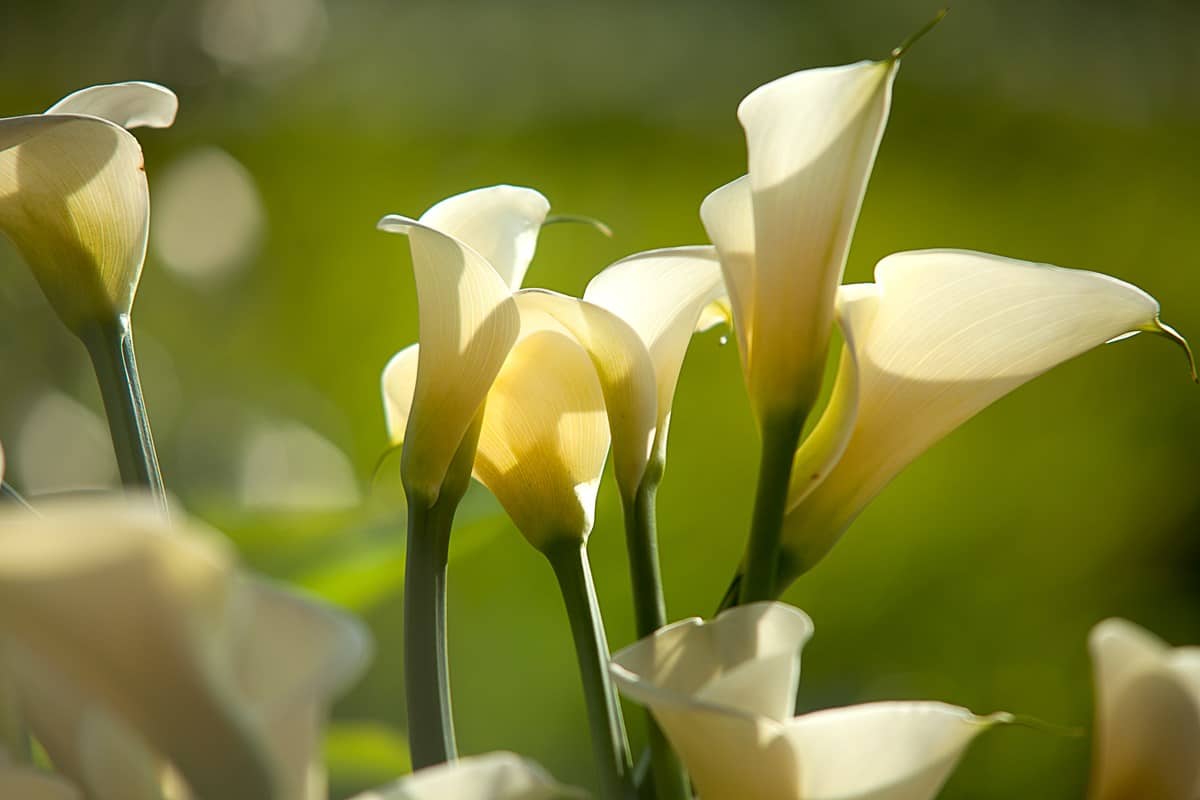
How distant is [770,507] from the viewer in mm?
151

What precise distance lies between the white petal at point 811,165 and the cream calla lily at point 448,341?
Answer: 0.12 ft

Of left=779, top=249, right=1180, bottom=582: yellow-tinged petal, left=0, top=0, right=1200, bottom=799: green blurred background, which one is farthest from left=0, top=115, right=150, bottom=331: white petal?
left=0, top=0, right=1200, bottom=799: green blurred background

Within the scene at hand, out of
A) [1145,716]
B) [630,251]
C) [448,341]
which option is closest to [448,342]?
[448,341]

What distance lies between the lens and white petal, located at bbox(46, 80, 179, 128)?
0.54ft

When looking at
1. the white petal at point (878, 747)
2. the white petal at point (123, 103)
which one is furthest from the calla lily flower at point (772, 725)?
the white petal at point (123, 103)

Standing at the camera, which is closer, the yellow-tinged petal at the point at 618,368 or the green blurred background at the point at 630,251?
the yellow-tinged petal at the point at 618,368

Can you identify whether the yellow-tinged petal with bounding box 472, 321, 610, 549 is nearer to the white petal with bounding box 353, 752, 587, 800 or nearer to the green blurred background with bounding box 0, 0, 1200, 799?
the white petal with bounding box 353, 752, 587, 800

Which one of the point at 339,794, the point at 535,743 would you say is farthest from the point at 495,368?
the point at 535,743

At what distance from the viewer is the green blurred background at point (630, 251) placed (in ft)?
2.80

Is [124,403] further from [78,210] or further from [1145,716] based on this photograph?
[1145,716]

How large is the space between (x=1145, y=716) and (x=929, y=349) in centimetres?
6

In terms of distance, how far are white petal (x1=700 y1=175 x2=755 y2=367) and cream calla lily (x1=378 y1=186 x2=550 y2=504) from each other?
0.10 feet

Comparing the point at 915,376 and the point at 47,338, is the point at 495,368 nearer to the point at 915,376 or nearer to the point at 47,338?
the point at 915,376

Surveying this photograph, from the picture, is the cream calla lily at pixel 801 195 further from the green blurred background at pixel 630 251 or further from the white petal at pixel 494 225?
the green blurred background at pixel 630 251
